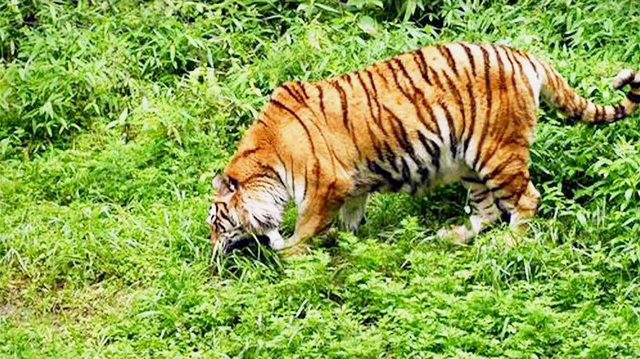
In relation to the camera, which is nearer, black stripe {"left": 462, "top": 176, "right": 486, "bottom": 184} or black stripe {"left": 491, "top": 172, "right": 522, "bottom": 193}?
black stripe {"left": 491, "top": 172, "right": 522, "bottom": 193}

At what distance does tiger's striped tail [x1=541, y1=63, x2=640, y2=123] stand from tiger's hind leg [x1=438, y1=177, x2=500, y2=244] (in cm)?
62

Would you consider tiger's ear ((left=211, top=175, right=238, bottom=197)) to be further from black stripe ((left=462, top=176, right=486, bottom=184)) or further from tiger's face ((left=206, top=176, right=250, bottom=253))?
black stripe ((left=462, top=176, right=486, bottom=184))

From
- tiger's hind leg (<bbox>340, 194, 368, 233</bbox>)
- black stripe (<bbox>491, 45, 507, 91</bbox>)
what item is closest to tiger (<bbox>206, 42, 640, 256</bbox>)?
black stripe (<bbox>491, 45, 507, 91</bbox>)

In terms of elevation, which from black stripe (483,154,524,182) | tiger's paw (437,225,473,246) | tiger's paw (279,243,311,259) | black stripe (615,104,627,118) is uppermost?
black stripe (615,104,627,118)

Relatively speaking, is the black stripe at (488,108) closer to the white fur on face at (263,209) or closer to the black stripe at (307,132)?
the black stripe at (307,132)

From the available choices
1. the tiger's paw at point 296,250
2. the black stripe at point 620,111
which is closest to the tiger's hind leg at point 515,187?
the black stripe at point 620,111

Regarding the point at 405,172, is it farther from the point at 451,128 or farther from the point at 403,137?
the point at 451,128

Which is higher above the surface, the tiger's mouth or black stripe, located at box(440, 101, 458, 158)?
black stripe, located at box(440, 101, 458, 158)

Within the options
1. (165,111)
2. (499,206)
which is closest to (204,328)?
(499,206)

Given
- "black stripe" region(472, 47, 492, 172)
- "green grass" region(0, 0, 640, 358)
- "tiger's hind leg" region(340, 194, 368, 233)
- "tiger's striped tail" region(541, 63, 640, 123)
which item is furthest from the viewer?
"tiger's hind leg" region(340, 194, 368, 233)

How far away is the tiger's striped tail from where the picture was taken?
6.79 meters

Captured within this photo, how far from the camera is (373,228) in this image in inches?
279

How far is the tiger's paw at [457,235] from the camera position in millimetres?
6770

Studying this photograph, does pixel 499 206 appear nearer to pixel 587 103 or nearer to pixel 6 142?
pixel 587 103
